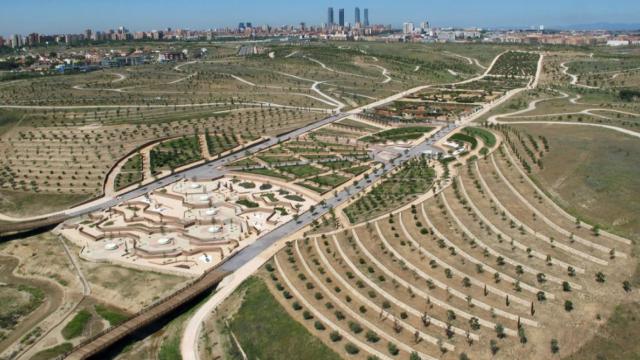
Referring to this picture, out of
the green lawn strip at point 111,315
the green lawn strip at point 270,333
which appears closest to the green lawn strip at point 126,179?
the green lawn strip at point 111,315

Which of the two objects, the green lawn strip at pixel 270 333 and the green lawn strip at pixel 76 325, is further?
the green lawn strip at pixel 76 325

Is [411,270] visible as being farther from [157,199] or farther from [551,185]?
[157,199]

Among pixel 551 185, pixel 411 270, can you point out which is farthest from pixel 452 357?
pixel 551 185

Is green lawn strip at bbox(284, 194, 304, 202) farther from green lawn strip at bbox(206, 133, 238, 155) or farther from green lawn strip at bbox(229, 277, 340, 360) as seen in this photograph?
green lawn strip at bbox(206, 133, 238, 155)

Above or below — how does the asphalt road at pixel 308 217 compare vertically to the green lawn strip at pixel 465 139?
below

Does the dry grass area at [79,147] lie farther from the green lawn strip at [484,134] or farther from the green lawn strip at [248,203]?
the green lawn strip at [484,134]

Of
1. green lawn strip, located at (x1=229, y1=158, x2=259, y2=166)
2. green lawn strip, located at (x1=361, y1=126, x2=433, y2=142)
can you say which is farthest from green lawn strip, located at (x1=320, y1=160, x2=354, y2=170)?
green lawn strip, located at (x1=361, y1=126, x2=433, y2=142)
